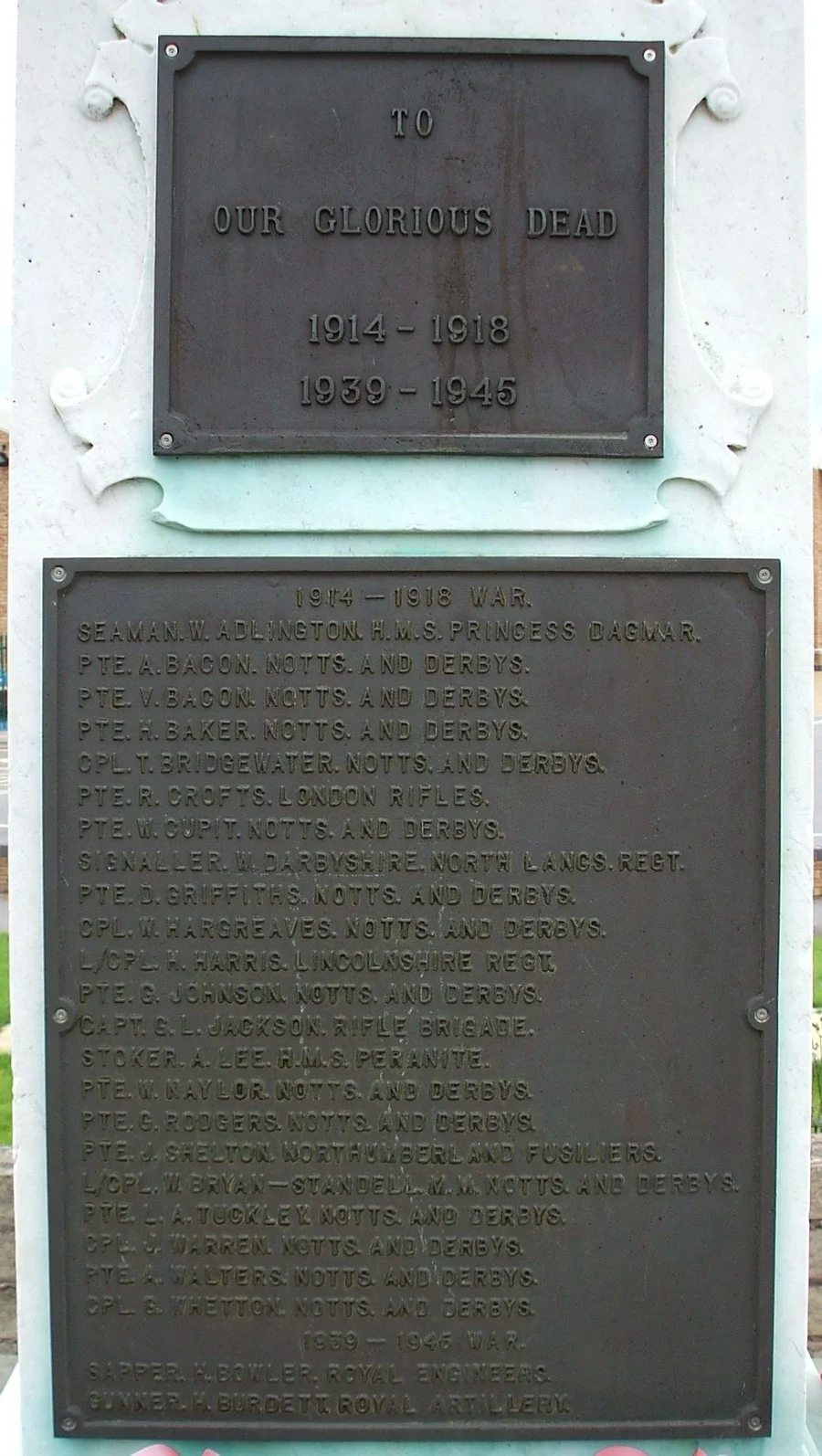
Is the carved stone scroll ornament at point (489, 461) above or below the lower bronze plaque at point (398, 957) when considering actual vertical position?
above

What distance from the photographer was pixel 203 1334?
2461 millimetres

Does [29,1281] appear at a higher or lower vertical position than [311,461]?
lower

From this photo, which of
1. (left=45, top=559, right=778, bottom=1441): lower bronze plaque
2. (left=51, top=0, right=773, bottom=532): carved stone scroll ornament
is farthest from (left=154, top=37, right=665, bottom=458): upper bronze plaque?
(left=45, top=559, right=778, bottom=1441): lower bronze plaque

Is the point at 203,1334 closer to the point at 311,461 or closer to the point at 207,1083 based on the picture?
the point at 207,1083

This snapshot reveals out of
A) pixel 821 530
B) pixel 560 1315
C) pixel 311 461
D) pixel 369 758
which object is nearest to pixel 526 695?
pixel 369 758

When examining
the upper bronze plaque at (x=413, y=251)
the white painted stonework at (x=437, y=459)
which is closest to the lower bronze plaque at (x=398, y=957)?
the white painted stonework at (x=437, y=459)

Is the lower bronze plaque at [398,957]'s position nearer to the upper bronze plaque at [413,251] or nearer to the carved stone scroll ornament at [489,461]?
the carved stone scroll ornament at [489,461]

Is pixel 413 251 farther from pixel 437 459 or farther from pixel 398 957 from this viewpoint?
pixel 398 957

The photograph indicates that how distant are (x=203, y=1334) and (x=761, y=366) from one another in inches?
97.0

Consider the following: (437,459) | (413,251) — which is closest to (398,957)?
(437,459)

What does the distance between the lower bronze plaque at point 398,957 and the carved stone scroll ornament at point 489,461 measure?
0.39 feet

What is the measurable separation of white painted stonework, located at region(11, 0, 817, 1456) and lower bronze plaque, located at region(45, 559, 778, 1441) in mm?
79

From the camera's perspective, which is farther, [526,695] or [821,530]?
[821,530]

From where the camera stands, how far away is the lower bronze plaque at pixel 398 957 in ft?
8.10
